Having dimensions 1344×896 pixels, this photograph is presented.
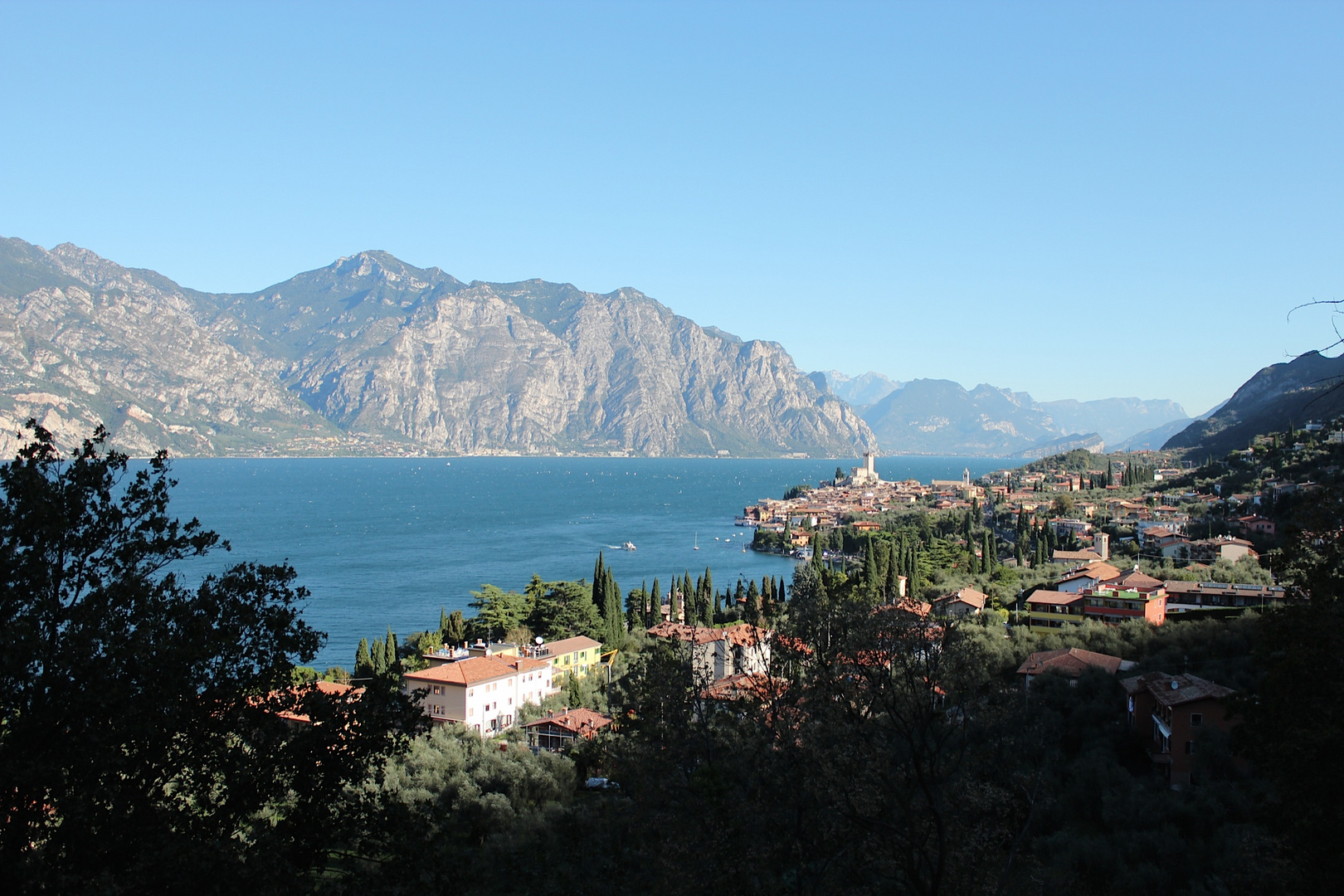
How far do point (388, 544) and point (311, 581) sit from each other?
71.7 ft

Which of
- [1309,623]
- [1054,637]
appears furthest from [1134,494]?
[1309,623]

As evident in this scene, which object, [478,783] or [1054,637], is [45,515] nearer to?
[478,783]

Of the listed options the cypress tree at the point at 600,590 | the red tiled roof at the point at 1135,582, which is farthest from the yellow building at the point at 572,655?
the red tiled roof at the point at 1135,582

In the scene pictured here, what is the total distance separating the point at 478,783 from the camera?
22.3 m

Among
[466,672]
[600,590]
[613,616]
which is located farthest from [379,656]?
[600,590]

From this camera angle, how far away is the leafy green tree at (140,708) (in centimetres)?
657

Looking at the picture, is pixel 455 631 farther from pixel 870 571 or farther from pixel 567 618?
pixel 870 571

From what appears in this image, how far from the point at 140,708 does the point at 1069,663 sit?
2388 centimetres

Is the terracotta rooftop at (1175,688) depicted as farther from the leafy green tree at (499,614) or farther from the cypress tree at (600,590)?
the cypress tree at (600,590)

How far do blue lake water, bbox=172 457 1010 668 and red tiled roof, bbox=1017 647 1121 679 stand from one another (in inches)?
1257

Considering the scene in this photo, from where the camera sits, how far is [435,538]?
9225 cm

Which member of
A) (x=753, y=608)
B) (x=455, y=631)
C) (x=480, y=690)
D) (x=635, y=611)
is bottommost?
(x=635, y=611)

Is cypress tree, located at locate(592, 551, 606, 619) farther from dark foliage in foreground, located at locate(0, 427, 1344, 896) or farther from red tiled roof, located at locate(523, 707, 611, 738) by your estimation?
dark foliage in foreground, located at locate(0, 427, 1344, 896)

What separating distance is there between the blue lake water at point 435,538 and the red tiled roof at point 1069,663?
31.9 metres
